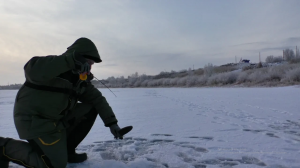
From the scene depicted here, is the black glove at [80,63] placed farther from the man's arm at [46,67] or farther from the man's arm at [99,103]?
the man's arm at [99,103]

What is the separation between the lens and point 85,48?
5.54ft

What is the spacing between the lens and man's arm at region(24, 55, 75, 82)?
57.6 inches

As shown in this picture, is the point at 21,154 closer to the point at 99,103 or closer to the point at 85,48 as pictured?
the point at 99,103

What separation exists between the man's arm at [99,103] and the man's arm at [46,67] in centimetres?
55

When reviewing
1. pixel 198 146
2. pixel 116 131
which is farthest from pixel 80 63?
pixel 198 146

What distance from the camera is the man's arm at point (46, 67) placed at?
1.46m

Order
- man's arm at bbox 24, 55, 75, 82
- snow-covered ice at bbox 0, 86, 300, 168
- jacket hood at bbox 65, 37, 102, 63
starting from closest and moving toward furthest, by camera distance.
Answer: man's arm at bbox 24, 55, 75, 82
jacket hood at bbox 65, 37, 102, 63
snow-covered ice at bbox 0, 86, 300, 168

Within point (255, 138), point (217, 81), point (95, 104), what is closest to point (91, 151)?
point (95, 104)

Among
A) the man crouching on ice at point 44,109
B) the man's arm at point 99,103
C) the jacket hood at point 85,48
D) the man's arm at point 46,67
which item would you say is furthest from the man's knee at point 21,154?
the jacket hood at point 85,48

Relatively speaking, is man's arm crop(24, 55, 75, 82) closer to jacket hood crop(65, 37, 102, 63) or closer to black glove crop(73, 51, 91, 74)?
black glove crop(73, 51, 91, 74)

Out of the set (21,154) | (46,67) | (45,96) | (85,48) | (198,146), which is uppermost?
(85,48)

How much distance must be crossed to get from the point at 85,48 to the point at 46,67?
13.4 inches

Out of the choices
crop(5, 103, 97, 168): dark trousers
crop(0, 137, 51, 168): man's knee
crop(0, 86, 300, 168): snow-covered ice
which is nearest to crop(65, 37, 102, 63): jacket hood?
crop(5, 103, 97, 168): dark trousers

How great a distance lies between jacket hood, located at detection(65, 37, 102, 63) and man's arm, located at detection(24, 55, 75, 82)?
18 centimetres
